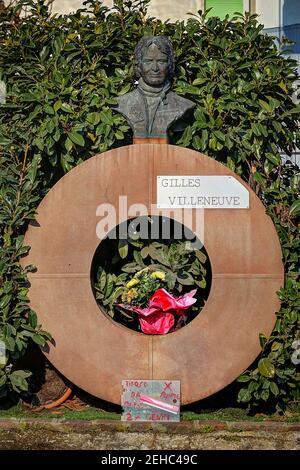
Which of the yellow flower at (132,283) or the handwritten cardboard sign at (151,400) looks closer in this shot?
the handwritten cardboard sign at (151,400)

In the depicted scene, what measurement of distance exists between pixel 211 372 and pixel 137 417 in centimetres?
54

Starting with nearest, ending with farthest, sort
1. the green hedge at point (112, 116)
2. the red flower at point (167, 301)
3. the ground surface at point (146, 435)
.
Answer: the ground surface at point (146, 435), the green hedge at point (112, 116), the red flower at point (167, 301)

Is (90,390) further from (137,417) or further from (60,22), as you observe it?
(60,22)

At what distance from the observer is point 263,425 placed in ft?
21.5

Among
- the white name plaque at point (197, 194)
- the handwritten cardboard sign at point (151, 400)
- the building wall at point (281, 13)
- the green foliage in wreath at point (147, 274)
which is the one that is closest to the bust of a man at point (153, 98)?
the white name plaque at point (197, 194)

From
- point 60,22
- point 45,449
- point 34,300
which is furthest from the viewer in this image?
point 60,22

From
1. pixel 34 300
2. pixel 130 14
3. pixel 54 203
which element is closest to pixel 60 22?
pixel 130 14

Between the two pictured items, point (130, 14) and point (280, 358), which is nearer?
point (280, 358)

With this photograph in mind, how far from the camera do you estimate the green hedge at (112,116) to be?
6.81 metres

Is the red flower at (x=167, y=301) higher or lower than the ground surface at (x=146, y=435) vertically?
higher

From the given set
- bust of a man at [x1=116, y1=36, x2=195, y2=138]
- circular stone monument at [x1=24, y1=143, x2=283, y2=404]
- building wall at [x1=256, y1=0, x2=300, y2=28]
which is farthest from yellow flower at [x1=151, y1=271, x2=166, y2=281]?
building wall at [x1=256, y1=0, x2=300, y2=28]

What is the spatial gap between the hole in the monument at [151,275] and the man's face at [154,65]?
0.93 metres

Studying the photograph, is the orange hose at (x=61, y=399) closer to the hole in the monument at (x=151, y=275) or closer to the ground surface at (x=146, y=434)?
the ground surface at (x=146, y=434)

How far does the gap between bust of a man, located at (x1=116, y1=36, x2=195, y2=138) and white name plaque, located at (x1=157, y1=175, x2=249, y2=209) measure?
35cm
